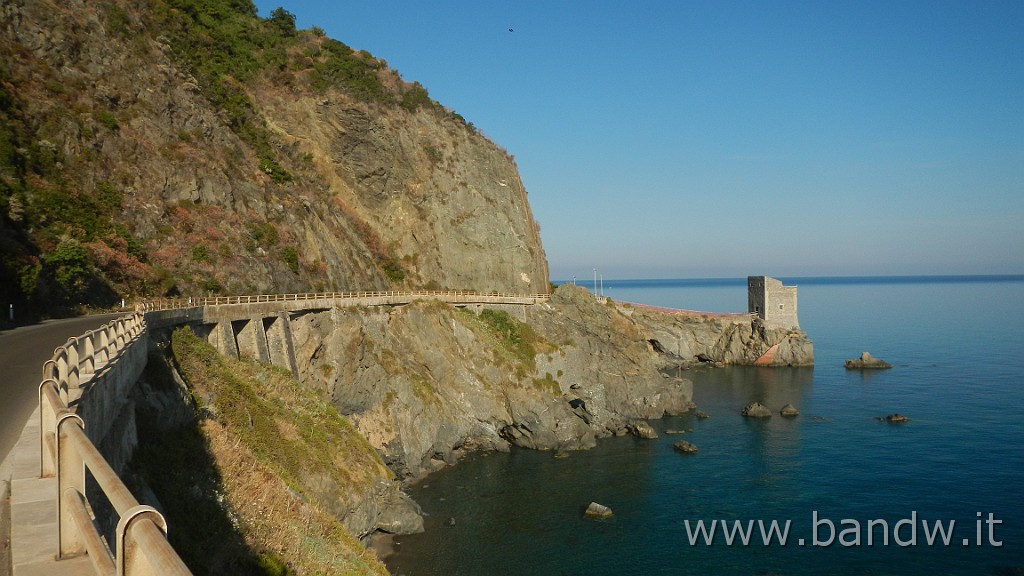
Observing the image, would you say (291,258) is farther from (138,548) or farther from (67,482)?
(138,548)

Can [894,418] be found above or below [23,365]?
below

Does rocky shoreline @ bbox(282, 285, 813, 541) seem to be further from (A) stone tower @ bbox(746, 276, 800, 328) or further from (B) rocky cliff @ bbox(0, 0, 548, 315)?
(A) stone tower @ bbox(746, 276, 800, 328)

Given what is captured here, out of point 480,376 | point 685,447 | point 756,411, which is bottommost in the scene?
point 685,447

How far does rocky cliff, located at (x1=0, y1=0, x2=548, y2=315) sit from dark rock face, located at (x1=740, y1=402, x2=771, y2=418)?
3283 cm

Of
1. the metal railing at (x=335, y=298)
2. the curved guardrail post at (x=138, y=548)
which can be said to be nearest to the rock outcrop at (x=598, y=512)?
the metal railing at (x=335, y=298)

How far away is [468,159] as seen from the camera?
8981 centimetres

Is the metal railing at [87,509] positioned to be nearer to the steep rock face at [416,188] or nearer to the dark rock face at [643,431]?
the dark rock face at [643,431]

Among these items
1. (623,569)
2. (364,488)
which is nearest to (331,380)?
(364,488)

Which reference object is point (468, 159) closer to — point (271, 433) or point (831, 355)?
point (271, 433)

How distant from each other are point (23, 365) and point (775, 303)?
10955cm

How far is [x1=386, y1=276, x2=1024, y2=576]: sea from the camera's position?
122 feet

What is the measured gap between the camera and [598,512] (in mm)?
43406

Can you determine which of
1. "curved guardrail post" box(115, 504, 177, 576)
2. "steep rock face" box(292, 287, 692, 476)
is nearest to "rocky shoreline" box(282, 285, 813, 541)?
"steep rock face" box(292, 287, 692, 476)

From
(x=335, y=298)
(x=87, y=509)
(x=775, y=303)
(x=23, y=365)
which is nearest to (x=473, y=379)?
(x=335, y=298)
